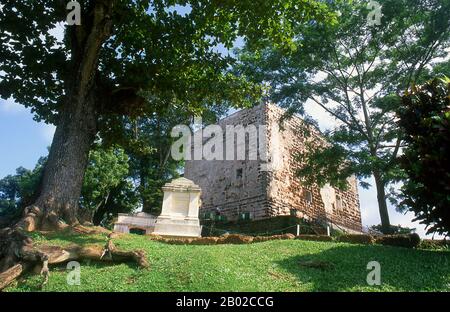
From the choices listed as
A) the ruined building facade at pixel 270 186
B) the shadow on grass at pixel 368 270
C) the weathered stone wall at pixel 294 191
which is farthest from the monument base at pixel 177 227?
the weathered stone wall at pixel 294 191

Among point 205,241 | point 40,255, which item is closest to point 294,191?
point 205,241

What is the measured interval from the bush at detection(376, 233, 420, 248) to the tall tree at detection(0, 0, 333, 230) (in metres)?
6.20

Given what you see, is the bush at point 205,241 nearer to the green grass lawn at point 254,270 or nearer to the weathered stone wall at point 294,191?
the green grass lawn at point 254,270

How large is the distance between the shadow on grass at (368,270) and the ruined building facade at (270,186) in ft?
37.5

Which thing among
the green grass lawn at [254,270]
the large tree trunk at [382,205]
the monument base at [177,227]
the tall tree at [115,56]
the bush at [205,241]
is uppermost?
the tall tree at [115,56]

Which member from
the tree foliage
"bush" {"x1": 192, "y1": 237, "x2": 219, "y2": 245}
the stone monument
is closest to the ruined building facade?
the stone monument

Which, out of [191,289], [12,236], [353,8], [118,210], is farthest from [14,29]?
[118,210]

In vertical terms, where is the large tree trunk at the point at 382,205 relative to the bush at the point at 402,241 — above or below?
above

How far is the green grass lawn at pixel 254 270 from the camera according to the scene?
578 centimetres

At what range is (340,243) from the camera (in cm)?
938

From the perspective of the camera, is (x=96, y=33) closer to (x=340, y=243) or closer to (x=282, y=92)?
(x=340, y=243)

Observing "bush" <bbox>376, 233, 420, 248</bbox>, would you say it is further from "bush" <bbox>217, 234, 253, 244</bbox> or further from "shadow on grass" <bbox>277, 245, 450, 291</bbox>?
"bush" <bbox>217, 234, 253, 244</bbox>

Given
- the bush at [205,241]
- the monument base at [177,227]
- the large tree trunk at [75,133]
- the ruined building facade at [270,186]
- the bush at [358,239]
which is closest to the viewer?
the large tree trunk at [75,133]
